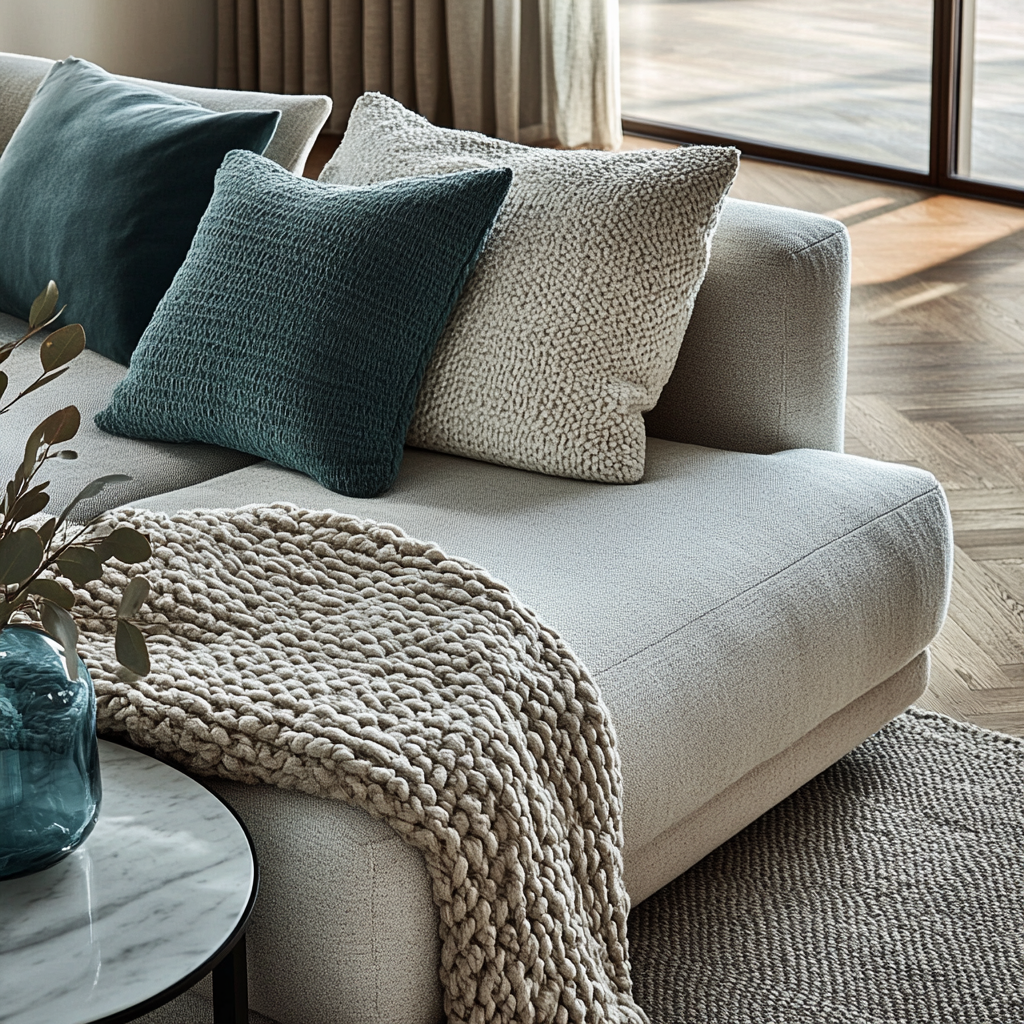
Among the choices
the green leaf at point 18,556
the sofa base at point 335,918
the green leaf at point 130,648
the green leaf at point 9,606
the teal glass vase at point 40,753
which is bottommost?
the sofa base at point 335,918

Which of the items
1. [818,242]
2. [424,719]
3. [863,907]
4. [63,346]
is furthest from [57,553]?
[818,242]

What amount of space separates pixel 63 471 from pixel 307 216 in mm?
407

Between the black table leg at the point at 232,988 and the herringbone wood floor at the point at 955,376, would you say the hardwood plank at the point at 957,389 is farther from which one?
the black table leg at the point at 232,988

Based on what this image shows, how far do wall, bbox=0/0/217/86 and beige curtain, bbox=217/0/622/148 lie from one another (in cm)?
10

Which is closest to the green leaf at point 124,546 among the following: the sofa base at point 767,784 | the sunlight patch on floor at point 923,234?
the sofa base at point 767,784

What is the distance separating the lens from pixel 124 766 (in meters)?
1.15

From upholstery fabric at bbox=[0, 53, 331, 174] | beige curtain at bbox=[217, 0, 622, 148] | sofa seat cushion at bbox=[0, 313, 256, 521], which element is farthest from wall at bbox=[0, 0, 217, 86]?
sofa seat cushion at bbox=[0, 313, 256, 521]

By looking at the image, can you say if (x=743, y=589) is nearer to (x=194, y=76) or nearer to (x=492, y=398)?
(x=492, y=398)

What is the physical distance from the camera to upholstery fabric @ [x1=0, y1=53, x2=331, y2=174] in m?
2.13

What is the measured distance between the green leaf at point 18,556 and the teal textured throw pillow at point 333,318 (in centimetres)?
75

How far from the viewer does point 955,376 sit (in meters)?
3.23

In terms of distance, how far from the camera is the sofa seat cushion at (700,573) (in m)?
1.36

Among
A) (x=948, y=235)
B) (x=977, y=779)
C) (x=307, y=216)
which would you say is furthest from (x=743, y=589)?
(x=948, y=235)

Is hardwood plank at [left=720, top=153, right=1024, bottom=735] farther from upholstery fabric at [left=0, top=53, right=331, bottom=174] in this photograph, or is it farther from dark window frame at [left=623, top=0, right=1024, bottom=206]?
upholstery fabric at [left=0, top=53, right=331, bottom=174]
